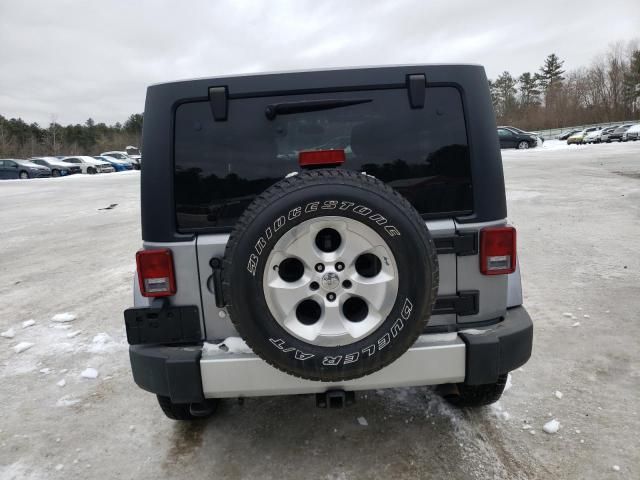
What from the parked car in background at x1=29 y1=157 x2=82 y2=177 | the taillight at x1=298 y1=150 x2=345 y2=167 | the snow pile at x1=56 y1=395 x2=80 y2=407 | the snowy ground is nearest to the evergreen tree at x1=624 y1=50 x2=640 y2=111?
the parked car in background at x1=29 y1=157 x2=82 y2=177

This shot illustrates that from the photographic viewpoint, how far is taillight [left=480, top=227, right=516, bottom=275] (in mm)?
2473

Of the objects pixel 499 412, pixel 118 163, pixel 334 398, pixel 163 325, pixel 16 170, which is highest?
pixel 118 163

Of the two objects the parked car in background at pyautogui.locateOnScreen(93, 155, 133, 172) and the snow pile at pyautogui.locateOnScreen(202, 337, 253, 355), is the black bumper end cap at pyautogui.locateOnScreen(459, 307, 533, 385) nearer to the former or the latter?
the snow pile at pyautogui.locateOnScreen(202, 337, 253, 355)

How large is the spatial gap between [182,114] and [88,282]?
490cm

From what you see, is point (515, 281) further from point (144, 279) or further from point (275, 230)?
point (144, 279)

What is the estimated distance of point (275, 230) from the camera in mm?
2076

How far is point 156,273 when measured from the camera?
2471mm

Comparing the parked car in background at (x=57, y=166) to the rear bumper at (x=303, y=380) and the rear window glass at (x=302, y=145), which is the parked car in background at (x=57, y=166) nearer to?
the rear window glass at (x=302, y=145)

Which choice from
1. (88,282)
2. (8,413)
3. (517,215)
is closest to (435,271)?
(8,413)

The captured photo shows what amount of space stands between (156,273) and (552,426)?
2.49m

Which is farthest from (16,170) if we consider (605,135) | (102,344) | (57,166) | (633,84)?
(633,84)

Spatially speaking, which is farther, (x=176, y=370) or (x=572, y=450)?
(x=572, y=450)

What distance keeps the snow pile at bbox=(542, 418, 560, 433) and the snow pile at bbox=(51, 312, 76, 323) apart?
15.2 ft

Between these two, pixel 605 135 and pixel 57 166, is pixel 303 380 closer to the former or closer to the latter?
pixel 57 166
